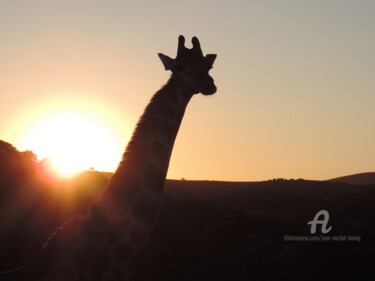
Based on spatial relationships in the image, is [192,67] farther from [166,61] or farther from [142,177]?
[142,177]

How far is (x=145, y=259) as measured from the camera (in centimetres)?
2792

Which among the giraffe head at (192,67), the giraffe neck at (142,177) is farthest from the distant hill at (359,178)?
the giraffe neck at (142,177)

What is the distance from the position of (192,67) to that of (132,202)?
106 inches

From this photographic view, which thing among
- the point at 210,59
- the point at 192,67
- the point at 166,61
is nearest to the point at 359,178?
the point at 210,59

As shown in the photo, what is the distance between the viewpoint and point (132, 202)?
898 cm

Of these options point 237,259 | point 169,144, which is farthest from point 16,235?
point 169,144

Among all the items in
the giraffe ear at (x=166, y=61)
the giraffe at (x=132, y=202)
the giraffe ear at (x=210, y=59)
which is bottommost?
the giraffe at (x=132, y=202)

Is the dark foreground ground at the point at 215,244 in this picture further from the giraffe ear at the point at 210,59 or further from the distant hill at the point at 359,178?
the distant hill at the point at 359,178

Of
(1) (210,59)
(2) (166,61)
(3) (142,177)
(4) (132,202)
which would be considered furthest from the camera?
(1) (210,59)

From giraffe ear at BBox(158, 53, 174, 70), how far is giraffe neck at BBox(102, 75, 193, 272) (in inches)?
11.0

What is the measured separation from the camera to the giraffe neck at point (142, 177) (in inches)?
344

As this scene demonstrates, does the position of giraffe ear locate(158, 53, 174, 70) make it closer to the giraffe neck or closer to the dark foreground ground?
the giraffe neck

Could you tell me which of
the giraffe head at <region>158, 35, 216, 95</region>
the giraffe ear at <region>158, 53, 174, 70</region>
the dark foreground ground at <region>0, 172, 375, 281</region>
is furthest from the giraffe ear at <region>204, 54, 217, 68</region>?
the dark foreground ground at <region>0, 172, 375, 281</region>

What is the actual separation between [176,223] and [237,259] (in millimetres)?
9005
